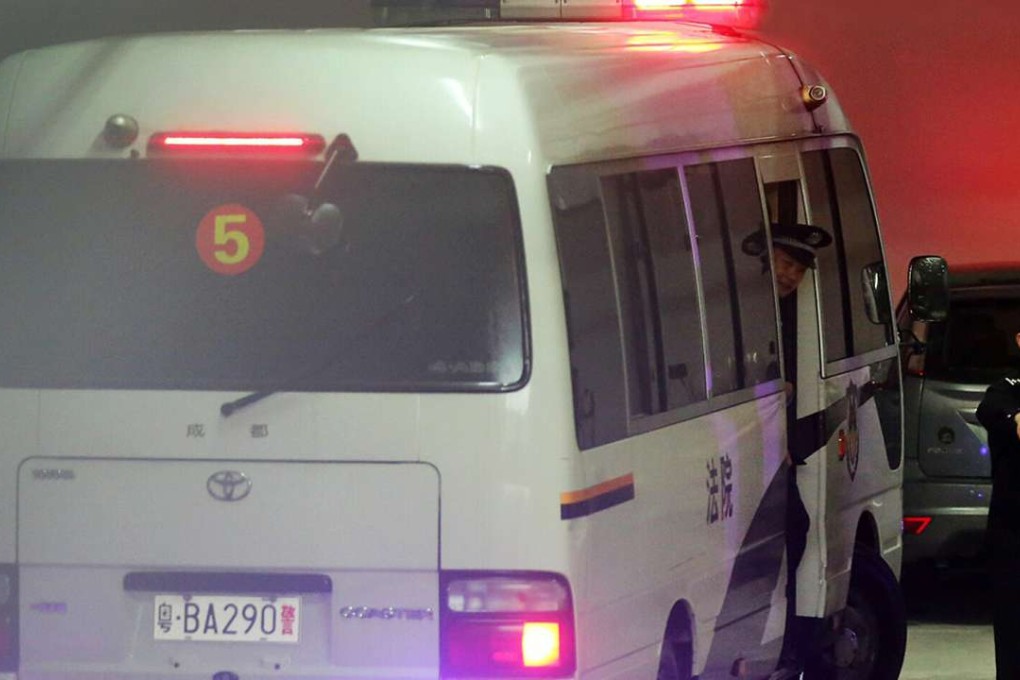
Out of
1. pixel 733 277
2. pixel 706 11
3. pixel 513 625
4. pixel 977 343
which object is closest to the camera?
pixel 513 625

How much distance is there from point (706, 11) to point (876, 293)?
4.47 ft

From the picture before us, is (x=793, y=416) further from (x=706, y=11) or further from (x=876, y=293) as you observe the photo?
(x=706, y=11)

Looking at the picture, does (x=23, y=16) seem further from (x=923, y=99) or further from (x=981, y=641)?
(x=981, y=641)

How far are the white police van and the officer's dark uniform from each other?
2.18 m

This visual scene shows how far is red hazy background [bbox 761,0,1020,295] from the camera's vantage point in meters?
16.7

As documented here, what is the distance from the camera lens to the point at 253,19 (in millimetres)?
16281

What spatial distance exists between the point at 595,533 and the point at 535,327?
1.87 feet

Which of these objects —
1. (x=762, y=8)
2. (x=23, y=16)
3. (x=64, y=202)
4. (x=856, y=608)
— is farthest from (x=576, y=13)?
(x=23, y=16)

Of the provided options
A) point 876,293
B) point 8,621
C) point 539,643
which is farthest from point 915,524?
point 8,621

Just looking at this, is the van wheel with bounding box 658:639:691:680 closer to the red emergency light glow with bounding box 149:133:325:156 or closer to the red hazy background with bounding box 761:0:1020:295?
the red emergency light glow with bounding box 149:133:325:156

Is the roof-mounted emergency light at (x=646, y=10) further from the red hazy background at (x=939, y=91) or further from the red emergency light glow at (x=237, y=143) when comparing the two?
the red hazy background at (x=939, y=91)

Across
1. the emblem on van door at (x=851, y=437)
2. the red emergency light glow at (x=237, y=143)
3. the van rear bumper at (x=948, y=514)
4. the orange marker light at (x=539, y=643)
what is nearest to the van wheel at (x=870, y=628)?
the emblem on van door at (x=851, y=437)

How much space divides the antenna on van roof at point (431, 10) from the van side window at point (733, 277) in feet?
6.96

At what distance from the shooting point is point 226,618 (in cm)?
668
